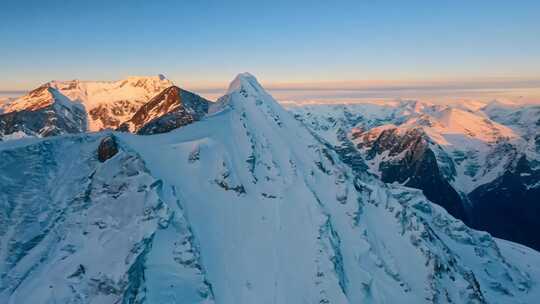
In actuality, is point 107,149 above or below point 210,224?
above

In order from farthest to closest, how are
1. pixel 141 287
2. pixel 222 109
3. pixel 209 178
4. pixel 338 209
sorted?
1. pixel 222 109
2. pixel 338 209
3. pixel 209 178
4. pixel 141 287

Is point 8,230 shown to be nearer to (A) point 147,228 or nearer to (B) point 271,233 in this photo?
(A) point 147,228

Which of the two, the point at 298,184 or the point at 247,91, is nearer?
the point at 298,184

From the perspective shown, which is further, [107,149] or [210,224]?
[210,224]

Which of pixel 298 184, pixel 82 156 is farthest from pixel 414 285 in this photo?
pixel 82 156

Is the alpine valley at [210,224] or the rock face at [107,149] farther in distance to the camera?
the rock face at [107,149]

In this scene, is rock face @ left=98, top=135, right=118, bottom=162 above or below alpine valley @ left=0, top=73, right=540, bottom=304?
above

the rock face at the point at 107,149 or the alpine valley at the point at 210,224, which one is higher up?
the rock face at the point at 107,149

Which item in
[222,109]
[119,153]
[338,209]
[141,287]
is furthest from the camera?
[222,109]
